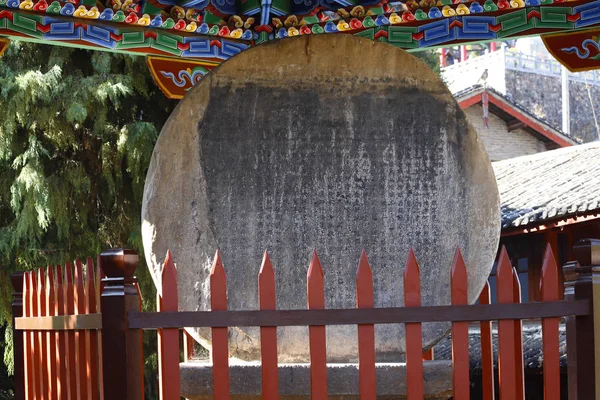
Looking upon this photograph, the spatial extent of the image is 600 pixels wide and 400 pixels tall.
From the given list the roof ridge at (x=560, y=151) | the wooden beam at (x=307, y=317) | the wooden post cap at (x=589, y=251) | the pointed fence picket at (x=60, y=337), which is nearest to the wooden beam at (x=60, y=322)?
the pointed fence picket at (x=60, y=337)

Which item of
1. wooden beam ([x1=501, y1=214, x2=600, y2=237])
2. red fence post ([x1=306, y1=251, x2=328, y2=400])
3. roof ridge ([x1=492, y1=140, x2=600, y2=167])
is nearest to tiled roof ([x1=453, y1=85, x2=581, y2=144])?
roof ridge ([x1=492, y1=140, x2=600, y2=167])

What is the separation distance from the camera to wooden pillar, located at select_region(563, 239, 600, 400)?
9.65 ft

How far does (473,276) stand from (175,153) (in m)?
1.47

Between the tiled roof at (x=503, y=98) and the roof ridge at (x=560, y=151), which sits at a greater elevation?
the tiled roof at (x=503, y=98)

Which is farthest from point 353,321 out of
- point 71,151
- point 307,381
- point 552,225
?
point 552,225

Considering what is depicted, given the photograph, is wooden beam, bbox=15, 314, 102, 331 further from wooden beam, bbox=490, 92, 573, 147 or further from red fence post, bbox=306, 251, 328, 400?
wooden beam, bbox=490, 92, 573, 147

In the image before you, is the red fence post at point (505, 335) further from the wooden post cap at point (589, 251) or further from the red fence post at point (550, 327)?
the wooden post cap at point (589, 251)

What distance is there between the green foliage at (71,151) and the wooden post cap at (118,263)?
5.41 m

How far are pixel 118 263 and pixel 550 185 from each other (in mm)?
10589

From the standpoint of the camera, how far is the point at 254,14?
5.29 m

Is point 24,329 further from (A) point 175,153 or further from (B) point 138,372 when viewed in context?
(B) point 138,372

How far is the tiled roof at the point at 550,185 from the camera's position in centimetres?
1125

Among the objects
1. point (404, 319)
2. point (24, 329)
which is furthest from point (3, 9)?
point (404, 319)

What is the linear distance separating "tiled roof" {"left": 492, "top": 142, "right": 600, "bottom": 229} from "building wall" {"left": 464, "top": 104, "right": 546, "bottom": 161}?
236 inches
